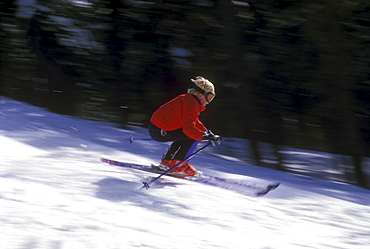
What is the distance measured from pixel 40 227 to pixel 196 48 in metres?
4.44

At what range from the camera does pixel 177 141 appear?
5.13m

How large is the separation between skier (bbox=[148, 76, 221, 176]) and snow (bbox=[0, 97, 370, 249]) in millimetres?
255

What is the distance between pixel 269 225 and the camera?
4.12 m

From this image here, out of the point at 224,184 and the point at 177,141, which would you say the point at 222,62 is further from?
the point at 224,184

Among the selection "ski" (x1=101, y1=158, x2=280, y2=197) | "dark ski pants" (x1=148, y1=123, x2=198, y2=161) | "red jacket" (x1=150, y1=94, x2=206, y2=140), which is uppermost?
"red jacket" (x1=150, y1=94, x2=206, y2=140)

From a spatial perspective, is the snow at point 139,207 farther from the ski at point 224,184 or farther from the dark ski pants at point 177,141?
the dark ski pants at point 177,141

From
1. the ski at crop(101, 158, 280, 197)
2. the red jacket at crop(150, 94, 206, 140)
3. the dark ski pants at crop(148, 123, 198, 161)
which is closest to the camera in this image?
the red jacket at crop(150, 94, 206, 140)

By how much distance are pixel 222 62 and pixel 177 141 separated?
225cm

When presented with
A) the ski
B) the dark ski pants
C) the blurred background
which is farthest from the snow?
the blurred background

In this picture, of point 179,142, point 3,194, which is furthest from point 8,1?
point 3,194

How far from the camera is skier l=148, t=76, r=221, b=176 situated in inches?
187

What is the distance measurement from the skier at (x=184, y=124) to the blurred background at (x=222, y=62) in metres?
2.13

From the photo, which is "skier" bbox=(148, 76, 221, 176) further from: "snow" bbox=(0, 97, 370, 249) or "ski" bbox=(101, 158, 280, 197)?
"snow" bbox=(0, 97, 370, 249)

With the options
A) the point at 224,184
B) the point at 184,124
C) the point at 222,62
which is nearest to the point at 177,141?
the point at 184,124
